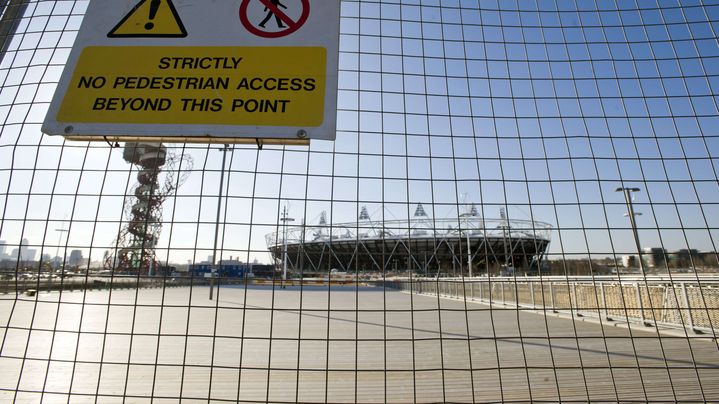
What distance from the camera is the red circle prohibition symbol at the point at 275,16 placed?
9.80 feet

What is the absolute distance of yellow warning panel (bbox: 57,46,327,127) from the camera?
2.74 meters

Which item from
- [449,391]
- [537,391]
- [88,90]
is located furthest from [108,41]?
[537,391]

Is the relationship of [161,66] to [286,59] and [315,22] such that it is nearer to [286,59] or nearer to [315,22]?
[286,59]

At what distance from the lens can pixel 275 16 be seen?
3.06 m

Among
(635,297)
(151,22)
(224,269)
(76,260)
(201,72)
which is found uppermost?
(151,22)

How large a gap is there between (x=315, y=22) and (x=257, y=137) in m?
1.25

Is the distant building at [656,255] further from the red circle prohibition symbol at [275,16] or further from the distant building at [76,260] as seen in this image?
the distant building at [76,260]

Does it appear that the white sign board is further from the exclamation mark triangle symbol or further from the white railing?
the white railing

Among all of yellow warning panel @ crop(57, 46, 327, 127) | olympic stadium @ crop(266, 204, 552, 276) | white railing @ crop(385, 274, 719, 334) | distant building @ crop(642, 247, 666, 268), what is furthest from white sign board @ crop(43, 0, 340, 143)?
distant building @ crop(642, 247, 666, 268)

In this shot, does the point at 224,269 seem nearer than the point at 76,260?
No

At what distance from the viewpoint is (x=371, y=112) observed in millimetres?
3100

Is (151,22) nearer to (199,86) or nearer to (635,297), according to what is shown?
(199,86)

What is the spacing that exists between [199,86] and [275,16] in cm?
96

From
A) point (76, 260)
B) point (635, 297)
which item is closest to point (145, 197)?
point (76, 260)
